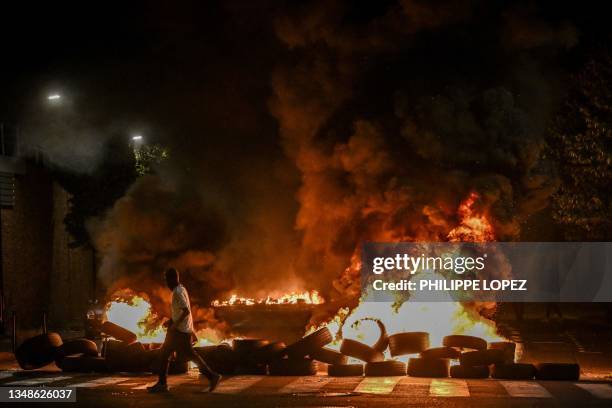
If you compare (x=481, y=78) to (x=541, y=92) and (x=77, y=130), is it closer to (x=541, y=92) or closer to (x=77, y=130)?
(x=541, y=92)

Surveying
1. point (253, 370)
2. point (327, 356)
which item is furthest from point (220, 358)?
point (327, 356)

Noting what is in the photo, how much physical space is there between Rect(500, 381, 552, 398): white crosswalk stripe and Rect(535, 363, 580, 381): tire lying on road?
1.20 ft

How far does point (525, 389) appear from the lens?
44.4ft

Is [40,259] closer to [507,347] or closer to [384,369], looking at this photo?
[384,369]

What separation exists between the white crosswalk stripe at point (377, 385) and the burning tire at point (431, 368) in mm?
371

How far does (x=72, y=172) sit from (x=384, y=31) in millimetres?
13107

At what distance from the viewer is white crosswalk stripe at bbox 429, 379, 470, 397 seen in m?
13.0

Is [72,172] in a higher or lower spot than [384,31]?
lower

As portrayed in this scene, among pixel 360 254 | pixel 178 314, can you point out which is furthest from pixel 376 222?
pixel 178 314

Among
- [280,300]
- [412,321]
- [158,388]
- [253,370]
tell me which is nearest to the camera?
[158,388]

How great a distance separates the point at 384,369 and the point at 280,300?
6.67 metres

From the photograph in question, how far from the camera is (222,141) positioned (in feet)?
87.1

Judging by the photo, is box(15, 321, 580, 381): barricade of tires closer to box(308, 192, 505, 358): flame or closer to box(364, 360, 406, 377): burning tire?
box(364, 360, 406, 377): burning tire

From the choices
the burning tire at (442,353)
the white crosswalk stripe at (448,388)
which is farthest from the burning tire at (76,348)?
the white crosswalk stripe at (448,388)
